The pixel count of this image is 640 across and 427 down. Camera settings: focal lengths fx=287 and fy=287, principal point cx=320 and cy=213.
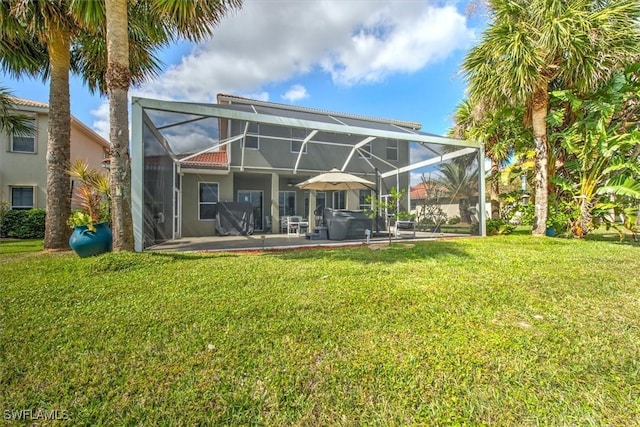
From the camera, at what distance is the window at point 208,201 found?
44.2ft

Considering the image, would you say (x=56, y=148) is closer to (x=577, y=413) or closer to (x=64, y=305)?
(x=64, y=305)

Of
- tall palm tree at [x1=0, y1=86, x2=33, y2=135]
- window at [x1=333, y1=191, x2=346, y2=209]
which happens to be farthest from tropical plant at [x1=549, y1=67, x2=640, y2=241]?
tall palm tree at [x1=0, y1=86, x2=33, y2=135]

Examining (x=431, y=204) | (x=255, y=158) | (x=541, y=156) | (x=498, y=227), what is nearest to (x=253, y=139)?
(x=255, y=158)

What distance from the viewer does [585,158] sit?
8.95m

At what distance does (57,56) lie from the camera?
7488mm

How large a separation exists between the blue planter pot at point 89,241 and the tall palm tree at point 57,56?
6.33 feet

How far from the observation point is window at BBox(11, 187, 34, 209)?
13.4 meters

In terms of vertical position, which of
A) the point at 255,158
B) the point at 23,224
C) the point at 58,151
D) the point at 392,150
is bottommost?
the point at 23,224

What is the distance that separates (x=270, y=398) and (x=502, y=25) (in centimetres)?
1152

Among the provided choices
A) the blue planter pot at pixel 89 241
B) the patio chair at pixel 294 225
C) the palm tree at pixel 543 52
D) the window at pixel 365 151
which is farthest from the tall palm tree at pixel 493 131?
the blue planter pot at pixel 89 241

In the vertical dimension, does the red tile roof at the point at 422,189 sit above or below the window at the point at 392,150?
below

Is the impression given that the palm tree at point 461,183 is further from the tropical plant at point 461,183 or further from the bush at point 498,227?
the bush at point 498,227

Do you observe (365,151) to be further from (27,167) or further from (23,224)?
(27,167)

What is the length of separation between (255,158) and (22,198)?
11.1 m
